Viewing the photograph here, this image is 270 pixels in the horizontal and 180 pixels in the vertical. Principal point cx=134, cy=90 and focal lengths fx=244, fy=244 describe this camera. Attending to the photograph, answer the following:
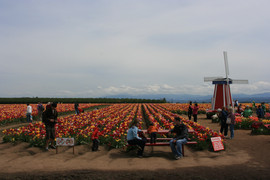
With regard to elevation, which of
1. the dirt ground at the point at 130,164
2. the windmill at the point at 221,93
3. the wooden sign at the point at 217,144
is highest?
the windmill at the point at 221,93

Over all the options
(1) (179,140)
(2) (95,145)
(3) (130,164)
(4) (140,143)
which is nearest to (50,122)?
(2) (95,145)

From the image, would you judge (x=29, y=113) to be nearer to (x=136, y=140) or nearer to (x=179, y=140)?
(x=136, y=140)

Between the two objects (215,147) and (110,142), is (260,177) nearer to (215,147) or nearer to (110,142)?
(215,147)

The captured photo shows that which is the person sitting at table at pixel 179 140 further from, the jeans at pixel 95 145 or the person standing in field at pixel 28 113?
the person standing in field at pixel 28 113

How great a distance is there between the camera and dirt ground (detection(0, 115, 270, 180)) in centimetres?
708

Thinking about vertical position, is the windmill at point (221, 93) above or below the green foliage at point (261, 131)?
above

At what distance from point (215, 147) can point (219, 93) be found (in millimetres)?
17378

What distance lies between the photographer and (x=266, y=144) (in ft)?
37.4

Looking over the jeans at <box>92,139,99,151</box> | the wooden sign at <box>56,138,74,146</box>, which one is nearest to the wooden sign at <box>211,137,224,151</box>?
the jeans at <box>92,139,99,151</box>

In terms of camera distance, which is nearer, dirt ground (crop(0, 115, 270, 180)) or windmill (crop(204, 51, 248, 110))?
dirt ground (crop(0, 115, 270, 180))

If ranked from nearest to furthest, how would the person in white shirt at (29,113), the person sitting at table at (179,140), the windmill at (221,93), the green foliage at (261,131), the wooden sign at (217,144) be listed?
1. the person sitting at table at (179,140)
2. the wooden sign at (217,144)
3. the green foliage at (261,131)
4. the person in white shirt at (29,113)
5. the windmill at (221,93)

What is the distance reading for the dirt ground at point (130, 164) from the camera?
23.2 ft

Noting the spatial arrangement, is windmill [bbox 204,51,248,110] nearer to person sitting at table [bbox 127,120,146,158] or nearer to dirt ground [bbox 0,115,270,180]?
dirt ground [bbox 0,115,270,180]

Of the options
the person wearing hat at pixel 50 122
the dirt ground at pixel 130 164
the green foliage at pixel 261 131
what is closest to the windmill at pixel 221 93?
the green foliage at pixel 261 131
